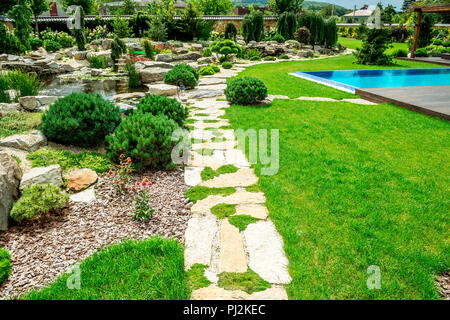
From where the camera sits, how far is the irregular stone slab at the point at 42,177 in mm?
3441

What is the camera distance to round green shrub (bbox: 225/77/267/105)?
7633 mm

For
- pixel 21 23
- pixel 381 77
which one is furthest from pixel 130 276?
pixel 21 23

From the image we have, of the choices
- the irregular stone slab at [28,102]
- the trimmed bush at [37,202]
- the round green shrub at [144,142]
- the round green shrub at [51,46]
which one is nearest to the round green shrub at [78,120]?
the round green shrub at [144,142]

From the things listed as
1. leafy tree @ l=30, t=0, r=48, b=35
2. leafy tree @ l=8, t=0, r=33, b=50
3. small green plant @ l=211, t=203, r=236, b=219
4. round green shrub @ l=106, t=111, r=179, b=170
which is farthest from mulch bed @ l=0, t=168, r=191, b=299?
leafy tree @ l=30, t=0, r=48, b=35

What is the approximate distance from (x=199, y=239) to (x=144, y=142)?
5.81 ft

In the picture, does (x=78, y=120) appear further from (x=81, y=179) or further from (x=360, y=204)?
(x=360, y=204)

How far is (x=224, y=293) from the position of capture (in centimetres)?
222

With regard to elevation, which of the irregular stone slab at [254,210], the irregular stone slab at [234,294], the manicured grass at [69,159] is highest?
the manicured grass at [69,159]

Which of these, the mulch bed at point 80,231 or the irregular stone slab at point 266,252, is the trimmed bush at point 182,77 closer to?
the mulch bed at point 80,231

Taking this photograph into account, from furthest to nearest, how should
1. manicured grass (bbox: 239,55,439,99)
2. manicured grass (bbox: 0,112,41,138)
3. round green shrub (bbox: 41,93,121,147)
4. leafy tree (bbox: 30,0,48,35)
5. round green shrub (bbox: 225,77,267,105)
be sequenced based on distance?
leafy tree (bbox: 30,0,48,35) → manicured grass (bbox: 239,55,439,99) → round green shrub (bbox: 225,77,267,105) → manicured grass (bbox: 0,112,41,138) → round green shrub (bbox: 41,93,121,147)

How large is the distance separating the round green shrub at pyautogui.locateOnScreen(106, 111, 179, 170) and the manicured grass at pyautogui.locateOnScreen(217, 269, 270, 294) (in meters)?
2.24

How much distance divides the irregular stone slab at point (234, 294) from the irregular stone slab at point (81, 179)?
2.25 m

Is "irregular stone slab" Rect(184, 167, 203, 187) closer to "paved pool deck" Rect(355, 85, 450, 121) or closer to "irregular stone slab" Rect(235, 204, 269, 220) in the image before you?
"irregular stone slab" Rect(235, 204, 269, 220)

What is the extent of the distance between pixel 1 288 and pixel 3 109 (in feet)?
15.0
